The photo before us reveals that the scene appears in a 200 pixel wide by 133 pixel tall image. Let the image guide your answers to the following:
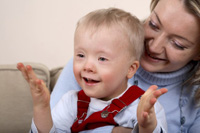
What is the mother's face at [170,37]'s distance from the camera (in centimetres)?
117

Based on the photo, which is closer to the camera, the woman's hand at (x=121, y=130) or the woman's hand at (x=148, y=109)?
the woman's hand at (x=148, y=109)

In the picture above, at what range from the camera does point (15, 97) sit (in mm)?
1709

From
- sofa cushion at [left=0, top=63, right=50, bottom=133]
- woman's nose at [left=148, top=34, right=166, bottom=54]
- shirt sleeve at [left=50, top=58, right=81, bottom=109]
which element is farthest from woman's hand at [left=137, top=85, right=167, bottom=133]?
sofa cushion at [left=0, top=63, right=50, bottom=133]

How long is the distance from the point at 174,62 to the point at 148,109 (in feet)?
1.55

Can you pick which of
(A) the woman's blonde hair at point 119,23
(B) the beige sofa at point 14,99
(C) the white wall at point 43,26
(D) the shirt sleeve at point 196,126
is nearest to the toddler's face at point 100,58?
(A) the woman's blonde hair at point 119,23

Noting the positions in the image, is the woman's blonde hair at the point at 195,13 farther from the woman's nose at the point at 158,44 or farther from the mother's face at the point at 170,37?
the woman's nose at the point at 158,44

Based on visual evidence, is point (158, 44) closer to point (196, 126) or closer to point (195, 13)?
point (195, 13)

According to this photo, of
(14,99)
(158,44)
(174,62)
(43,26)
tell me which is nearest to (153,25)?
(158,44)

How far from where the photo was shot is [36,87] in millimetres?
928

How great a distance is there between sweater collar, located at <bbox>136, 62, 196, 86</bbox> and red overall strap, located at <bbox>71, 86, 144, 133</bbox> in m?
0.22

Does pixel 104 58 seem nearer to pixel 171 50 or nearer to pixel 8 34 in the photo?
pixel 171 50

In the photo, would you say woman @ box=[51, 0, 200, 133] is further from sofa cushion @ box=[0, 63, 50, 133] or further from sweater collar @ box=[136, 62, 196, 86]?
sofa cushion @ box=[0, 63, 50, 133]

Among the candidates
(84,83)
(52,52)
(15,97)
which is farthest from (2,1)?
(84,83)

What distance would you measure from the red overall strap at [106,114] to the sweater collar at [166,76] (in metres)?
0.22
